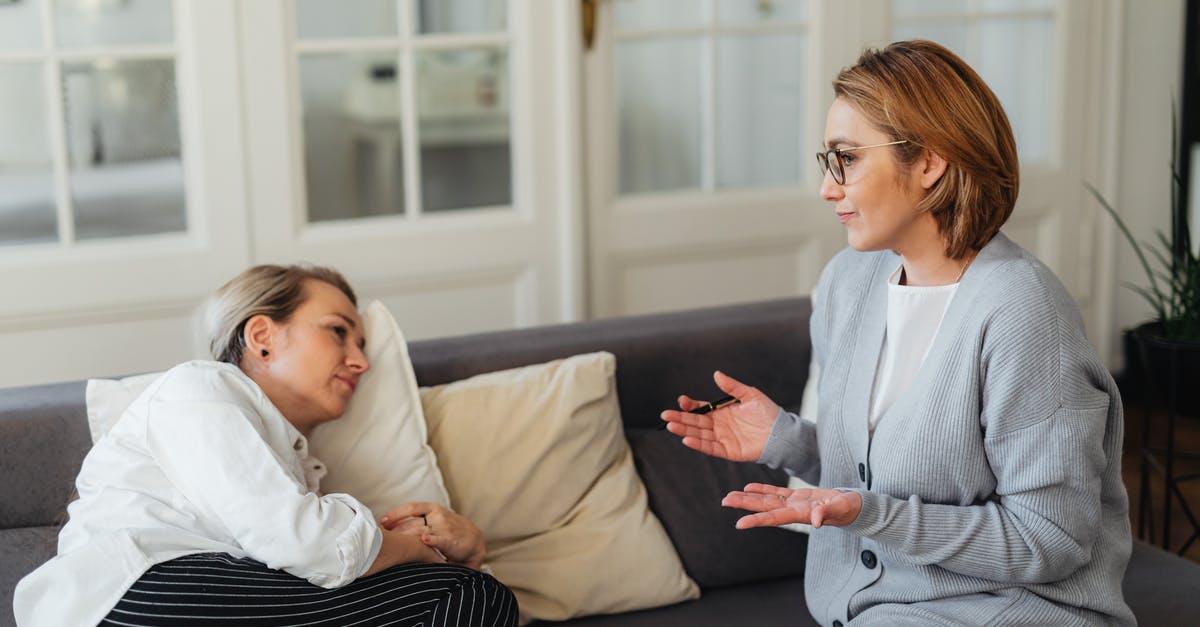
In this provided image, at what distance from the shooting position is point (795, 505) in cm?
166

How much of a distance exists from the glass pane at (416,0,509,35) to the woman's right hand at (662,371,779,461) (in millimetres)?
1492

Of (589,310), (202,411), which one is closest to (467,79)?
(589,310)

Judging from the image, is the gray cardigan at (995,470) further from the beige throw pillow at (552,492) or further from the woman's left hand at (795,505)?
the beige throw pillow at (552,492)

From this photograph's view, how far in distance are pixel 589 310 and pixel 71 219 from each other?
1.24m

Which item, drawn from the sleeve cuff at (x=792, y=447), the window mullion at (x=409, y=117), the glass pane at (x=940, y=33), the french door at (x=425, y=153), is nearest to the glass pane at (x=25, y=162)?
the french door at (x=425, y=153)

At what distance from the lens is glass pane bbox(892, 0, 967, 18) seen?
3.66m

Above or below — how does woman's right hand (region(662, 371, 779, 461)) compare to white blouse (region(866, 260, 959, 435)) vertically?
below

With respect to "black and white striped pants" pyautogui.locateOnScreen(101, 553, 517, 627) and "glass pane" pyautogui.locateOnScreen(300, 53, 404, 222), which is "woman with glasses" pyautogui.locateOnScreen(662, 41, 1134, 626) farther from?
"glass pane" pyautogui.locateOnScreen(300, 53, 404, 222)

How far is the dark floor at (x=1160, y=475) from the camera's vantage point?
3.24m

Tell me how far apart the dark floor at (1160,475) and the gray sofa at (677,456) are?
1.00 meters

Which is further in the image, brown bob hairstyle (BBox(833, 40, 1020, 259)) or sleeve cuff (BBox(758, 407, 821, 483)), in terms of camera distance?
sleeve cuff (BBox(758, 407, 821, 483))

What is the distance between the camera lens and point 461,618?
1861 millimetres

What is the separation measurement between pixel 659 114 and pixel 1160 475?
1.55m

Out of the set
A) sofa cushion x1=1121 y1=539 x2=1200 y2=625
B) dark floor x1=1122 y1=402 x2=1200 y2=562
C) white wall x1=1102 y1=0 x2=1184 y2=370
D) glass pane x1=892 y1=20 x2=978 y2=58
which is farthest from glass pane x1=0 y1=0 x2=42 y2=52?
white wall x1=1102 y1=0 x2=1184 y2=370
